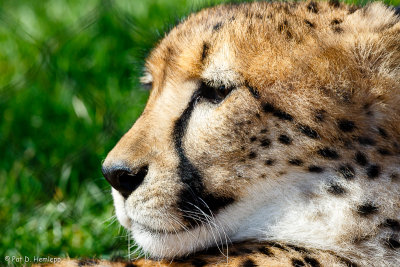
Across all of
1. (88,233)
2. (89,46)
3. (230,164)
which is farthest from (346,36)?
(89,46)

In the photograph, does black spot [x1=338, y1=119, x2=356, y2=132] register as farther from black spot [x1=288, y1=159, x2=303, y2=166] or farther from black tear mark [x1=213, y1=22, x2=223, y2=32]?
black tear mark [x1=213, y1=22, x2=223, y2=32]

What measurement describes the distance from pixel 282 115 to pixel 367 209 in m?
0.23

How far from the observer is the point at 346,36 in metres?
1.18

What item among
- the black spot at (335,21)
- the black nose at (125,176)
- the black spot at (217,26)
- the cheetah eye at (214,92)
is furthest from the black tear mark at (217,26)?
the black nose at (125,176)

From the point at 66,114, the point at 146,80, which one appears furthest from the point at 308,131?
the point at 66,114

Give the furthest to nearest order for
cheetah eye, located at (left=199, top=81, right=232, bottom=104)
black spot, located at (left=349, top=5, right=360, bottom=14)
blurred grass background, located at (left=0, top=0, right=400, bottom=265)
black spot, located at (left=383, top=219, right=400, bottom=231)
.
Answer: blurred grass background, located at (left=0, top=0, right=400, bottom=265) < black spot, located at (left=349, top=5, right=360, bottom=14) < cheetah eye, located at (left=199, top=81, right=232, bottom=104) < black spot, located at (left=383, top=219, right=400, bottom=231)

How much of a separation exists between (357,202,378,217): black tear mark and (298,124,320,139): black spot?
15cm

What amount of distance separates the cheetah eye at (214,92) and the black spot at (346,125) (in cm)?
22

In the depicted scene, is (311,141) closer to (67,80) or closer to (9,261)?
(9,261)

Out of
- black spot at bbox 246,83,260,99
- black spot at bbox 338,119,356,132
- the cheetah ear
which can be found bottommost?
the cheetah ear

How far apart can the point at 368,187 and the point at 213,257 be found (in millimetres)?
317

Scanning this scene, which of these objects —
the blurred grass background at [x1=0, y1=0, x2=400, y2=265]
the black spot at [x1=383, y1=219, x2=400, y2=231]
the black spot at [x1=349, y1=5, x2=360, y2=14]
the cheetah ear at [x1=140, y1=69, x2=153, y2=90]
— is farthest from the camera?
the blurred grass background at [x1=0, y1=0, x2=400, y2=265]

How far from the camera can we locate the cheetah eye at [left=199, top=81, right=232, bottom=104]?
3.88 ft

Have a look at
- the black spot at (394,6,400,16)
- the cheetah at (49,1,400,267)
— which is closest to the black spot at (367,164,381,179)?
the cheetah at (49,1,400,267)
